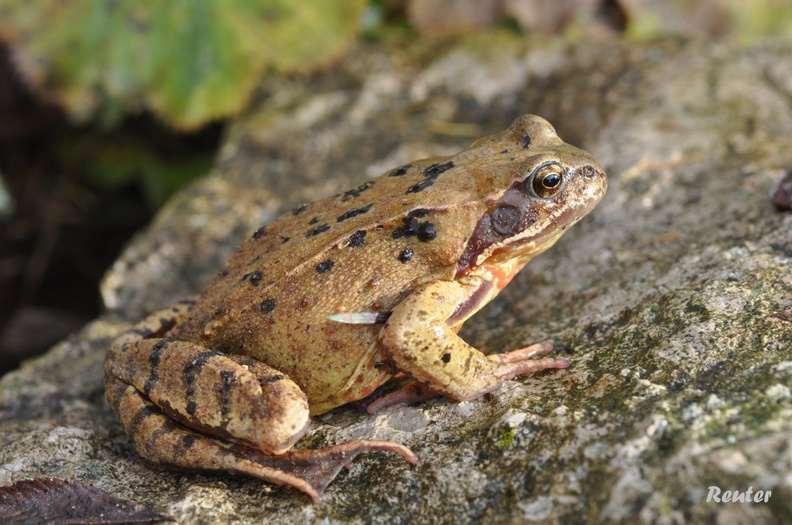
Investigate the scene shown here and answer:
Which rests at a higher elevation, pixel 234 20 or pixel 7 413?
pixel 234 20

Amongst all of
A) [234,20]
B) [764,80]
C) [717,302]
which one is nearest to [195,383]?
[717,302]

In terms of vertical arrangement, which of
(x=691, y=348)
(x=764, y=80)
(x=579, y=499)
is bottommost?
(x=579, y=499)

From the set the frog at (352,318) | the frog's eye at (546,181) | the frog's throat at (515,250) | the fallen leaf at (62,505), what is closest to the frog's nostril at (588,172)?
the frog at (352,318)

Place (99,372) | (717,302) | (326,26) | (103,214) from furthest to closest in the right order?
(103,214) → (326,26) → (99,372) → (717,302)

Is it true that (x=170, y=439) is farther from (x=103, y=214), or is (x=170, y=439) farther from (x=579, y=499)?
(x=103, y=214)

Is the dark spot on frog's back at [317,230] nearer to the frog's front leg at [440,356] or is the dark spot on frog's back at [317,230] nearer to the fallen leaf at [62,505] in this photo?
the frog's front leg at [440,356]

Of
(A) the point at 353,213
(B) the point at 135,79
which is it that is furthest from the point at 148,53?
(A) the point at 353,213
